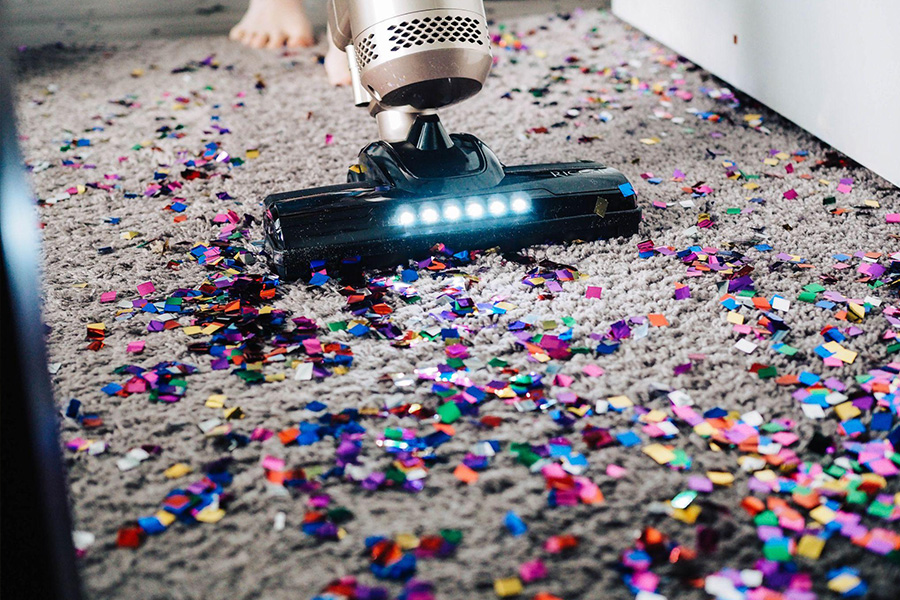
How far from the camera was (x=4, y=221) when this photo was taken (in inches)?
12.9

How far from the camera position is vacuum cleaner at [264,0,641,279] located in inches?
42.2

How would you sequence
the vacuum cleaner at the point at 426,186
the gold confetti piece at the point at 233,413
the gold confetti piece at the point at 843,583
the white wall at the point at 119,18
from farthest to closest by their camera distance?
the white wall at the point at 119,18 < the vacuum cleaner at the point at 426,186 < the gold confetti piece at the point at 233,413 < the gold confetti piece at the point at 843,583

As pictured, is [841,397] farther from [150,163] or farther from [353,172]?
[150,163]

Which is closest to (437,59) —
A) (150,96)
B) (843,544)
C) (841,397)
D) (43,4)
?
(841,397)

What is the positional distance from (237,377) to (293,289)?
0.69 feet

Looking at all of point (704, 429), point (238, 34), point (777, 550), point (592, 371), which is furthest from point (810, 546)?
point (238, 34)

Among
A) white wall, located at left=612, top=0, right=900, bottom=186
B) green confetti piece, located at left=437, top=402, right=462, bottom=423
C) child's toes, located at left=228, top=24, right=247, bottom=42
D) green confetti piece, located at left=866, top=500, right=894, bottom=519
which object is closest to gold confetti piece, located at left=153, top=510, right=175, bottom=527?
green confetti piece, located at left=437, top=402, right=462, bottom=423

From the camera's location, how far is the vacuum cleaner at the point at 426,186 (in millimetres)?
1072

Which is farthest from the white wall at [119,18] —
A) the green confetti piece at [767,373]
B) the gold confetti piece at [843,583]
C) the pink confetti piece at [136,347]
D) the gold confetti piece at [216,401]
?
the gold confetti piece at [843,583]

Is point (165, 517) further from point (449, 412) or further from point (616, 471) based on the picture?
point (616, 471)

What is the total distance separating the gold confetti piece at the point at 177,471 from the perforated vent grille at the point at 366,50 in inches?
23.4

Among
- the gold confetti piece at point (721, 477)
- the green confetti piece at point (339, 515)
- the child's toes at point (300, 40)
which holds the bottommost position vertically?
the gold confetti piece at point (721, 477)

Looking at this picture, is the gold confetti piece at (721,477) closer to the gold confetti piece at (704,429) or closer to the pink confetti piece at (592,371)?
the gold confetti piece at (704,429)

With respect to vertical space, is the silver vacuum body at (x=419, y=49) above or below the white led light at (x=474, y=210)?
above
